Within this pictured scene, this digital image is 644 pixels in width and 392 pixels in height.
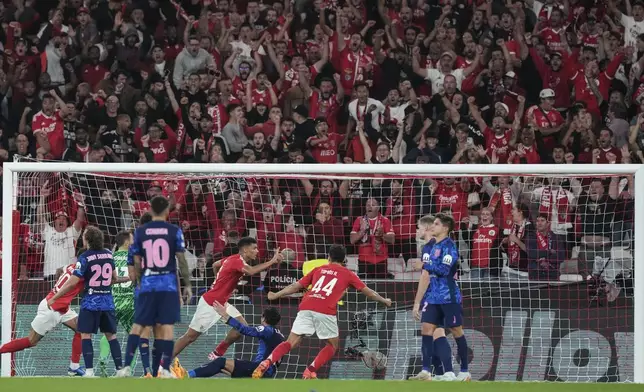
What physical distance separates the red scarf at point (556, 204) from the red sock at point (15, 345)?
612 cm

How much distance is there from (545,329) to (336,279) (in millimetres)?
2728

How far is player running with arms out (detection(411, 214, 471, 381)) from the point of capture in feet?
39.6

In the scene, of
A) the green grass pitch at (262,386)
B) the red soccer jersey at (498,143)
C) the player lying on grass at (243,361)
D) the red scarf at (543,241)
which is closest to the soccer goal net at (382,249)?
the red scarf at (543,241)

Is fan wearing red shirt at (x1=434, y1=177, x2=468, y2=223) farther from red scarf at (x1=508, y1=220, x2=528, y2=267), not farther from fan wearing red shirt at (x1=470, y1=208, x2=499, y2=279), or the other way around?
red scarf at (x1=508, y1=220, x2=528, y2=267)

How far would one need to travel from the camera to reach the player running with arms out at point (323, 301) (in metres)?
13.0

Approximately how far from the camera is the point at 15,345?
1320 cm

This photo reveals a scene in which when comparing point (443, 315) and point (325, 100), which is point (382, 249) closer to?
point (443, 315)

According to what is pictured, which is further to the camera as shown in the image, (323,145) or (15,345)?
(323,145)

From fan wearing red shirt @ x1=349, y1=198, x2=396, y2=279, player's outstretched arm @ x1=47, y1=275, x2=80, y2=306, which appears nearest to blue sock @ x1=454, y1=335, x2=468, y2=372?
fan wearing red shirt @ x1=349, y1=198, x2=396, y2=279

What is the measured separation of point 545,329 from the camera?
14.1 m

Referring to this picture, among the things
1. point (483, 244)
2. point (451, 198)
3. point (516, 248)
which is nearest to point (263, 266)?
point (483, 244)

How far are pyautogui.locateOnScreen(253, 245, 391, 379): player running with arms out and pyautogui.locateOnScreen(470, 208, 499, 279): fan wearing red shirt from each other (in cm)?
167

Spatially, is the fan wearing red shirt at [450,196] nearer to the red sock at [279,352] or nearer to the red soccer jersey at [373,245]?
the red soccer jersey at [373,245]

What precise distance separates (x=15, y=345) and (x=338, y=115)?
21.1 ft
